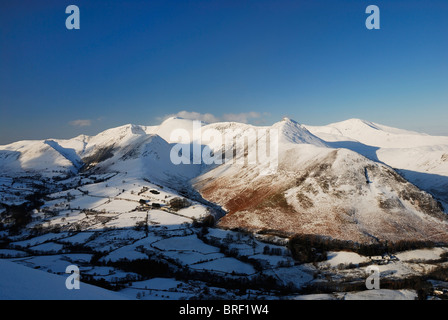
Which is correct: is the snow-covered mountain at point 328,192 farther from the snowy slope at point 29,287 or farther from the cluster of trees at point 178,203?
the snowy slope at point 29,287

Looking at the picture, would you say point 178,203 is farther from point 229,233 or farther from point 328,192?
point 328,192

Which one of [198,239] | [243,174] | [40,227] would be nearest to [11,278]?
[198,239]

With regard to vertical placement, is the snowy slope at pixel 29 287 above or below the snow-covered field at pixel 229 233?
above

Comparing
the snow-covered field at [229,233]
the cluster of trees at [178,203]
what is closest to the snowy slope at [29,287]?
the snow-covered field at [229,233]

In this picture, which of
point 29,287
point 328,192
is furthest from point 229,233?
point 29,287

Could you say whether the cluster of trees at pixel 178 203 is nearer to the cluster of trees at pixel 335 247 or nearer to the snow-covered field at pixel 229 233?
the snow-covered field at pixel 229 233

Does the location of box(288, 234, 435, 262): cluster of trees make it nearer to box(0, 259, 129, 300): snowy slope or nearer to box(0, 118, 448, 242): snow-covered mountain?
box(0, 118, 448, 242): snow-covered mountain

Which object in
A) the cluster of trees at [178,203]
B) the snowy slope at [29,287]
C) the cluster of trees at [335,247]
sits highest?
the snowy slope at [29,287]

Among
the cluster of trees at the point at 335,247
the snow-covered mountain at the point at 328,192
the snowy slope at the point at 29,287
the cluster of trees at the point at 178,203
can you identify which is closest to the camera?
the snowy slope at the point at 29,287

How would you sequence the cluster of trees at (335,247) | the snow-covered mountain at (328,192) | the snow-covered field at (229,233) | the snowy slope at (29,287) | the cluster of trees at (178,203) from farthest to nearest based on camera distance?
the cluster of trees at (178,203), the snow-covered mountain at (328,192), the cluster of trees at (335,247), the snow-covered field at (229,233), the snowy slope at (29,287)

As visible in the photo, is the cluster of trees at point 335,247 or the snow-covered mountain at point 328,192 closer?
the cluster of trees at point 335,247

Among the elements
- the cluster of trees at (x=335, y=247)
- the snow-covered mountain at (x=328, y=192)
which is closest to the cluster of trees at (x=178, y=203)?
the snow-covered mountain at (x=328, y=192)

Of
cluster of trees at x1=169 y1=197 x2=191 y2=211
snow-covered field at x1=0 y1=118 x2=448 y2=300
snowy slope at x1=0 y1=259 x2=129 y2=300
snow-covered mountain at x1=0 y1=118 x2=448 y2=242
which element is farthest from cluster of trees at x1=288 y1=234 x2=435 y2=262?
snowy slope at x1=0 y1=259 x2=129 y2=300
